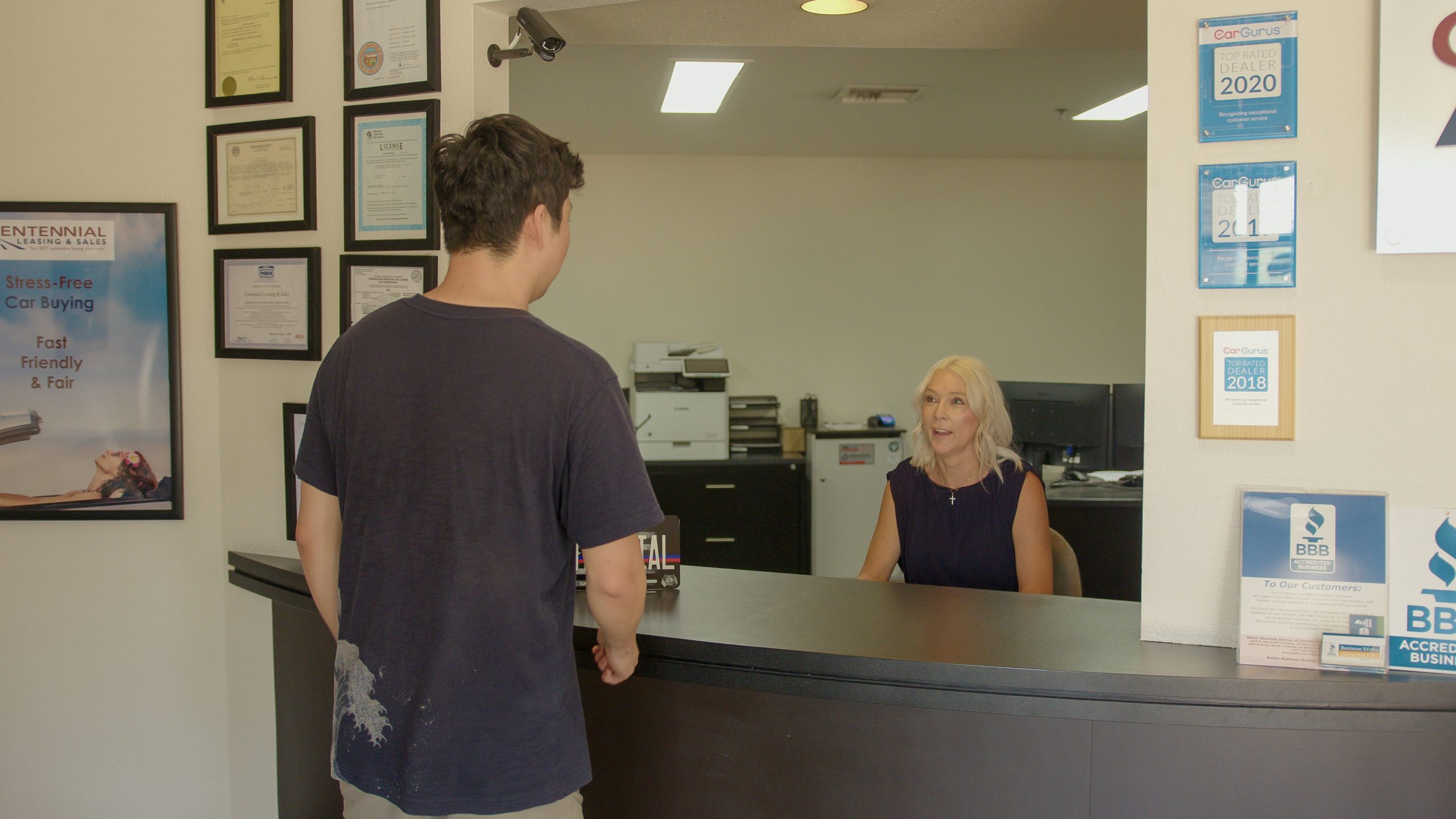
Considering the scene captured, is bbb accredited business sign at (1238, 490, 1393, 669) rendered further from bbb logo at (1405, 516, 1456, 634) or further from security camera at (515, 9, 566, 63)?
security camera at (515, 9, 566, 63)

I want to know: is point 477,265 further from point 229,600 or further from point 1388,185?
point 229,600

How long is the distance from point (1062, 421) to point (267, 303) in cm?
351

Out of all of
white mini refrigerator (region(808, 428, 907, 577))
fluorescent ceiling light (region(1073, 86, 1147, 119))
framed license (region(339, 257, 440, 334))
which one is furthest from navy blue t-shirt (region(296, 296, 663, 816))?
white mini refrigerator (region(808, 428, 907, 577))

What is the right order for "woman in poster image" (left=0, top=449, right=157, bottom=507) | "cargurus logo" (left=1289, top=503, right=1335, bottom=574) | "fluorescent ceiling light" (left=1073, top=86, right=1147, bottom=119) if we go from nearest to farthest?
"cargurus logo" (left=1289, top=503, right=1335, bottom=574) → "woman in poster image" (left=0, top=449, right=157, bottom=507) → "fluorescent ceiling light" (left=1073, top=86, right=1147, bottom=119)

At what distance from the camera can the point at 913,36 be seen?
251cm

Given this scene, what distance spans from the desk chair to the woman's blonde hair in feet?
0.76

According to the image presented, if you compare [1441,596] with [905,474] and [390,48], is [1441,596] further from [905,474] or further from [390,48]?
[390,48]

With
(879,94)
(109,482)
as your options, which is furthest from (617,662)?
(879,94)

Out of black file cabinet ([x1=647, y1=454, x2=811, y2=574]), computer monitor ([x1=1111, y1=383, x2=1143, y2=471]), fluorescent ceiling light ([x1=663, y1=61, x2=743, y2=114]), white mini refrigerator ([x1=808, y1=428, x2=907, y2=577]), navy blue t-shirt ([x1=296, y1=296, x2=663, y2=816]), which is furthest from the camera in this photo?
white mini refrigerator ([x1=808, y1=428, x2=907, y2=577])

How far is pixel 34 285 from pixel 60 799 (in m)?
1.23

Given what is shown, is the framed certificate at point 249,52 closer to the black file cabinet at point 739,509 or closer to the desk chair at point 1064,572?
the desk chair at point 1064,572

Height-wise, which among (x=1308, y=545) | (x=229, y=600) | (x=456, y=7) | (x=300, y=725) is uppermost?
(x=456, y=7)

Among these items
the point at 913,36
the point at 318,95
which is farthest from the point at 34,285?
the point at 913,36

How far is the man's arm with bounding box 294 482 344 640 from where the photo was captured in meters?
1.38
